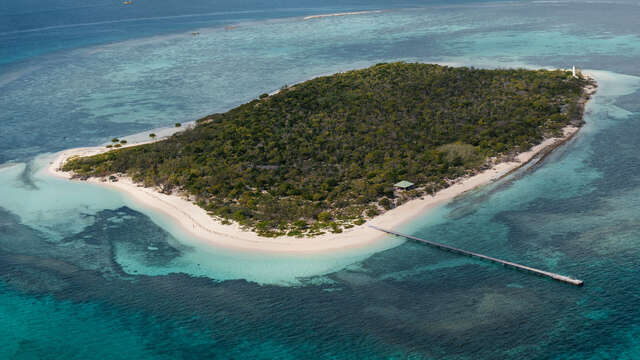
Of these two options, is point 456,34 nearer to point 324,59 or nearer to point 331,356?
point 324,59

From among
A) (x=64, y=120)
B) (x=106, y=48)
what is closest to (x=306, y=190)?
(x=64, y=120)

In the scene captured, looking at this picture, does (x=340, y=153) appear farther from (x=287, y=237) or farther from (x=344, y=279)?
(x=344, y=279)

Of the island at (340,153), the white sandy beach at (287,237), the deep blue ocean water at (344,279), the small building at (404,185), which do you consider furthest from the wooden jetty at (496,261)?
the small building at (404,185)

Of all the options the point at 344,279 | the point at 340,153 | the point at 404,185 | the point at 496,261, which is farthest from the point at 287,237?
the point at 340,153

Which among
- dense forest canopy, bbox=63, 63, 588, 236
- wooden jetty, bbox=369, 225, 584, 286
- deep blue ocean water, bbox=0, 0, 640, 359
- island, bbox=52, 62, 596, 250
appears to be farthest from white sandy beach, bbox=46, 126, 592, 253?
wooden jetty, bbox=369, 225, 584, 286

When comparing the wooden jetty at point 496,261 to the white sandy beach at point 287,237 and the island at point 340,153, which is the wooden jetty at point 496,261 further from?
the island at point 340,153

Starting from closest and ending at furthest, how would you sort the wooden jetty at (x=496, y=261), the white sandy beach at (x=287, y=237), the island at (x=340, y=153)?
1. the wooden jetty at (x=496, y=261)
2. the white sandy beach at (x=287, y=237)
3. the island at (x=340, y=153)
